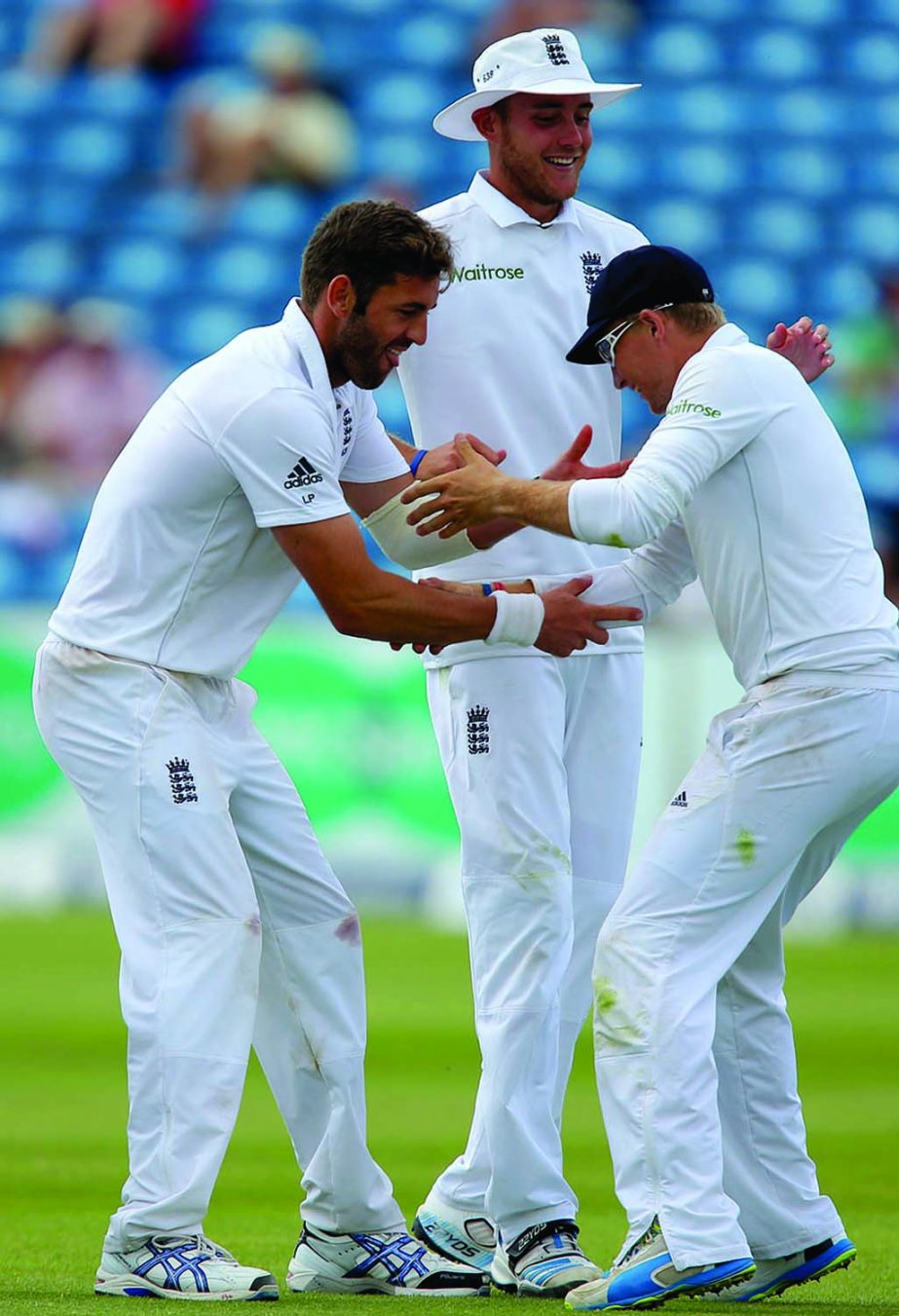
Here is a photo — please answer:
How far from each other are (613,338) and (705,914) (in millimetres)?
1239

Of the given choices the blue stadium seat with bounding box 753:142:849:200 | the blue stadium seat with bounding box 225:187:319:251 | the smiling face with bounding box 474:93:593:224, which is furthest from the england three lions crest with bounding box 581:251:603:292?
the blue stadium seat with bounding box 753:142:849:200

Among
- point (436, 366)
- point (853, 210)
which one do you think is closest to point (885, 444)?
point (853, 210)

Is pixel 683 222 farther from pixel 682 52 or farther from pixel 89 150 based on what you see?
pixel 89 150

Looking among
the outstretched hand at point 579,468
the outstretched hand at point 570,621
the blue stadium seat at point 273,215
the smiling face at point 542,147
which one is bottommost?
the outstretched hand at point 570,621

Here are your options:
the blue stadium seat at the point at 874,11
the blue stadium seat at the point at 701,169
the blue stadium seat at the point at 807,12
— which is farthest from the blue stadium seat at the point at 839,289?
the blue stadium seat at the point at 874,11

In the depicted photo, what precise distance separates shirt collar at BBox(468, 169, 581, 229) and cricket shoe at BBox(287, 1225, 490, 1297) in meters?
2.40

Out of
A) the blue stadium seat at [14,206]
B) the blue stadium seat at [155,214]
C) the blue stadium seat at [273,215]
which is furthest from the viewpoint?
the blue stadium seat at [14,206]

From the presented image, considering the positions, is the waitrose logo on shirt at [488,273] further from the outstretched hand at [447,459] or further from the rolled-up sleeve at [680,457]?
the rolled-up sleeve at [680,457]

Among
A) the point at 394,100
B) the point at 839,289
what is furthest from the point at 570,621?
the point at 394,100

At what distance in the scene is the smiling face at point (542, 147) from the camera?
5.21 meters

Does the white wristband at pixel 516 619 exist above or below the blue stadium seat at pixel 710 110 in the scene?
below

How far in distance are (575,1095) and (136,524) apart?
4.60 meters

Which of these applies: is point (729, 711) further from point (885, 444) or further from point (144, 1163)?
point (885, 444)

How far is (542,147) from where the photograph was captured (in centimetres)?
523
